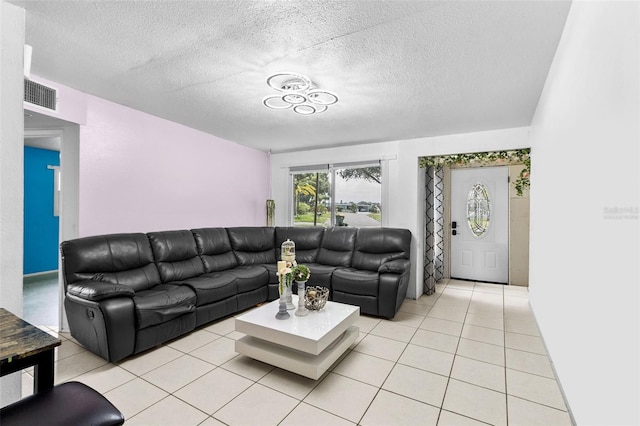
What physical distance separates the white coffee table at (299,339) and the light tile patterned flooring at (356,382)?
0.12 meters

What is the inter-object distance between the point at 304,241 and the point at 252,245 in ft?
2.81

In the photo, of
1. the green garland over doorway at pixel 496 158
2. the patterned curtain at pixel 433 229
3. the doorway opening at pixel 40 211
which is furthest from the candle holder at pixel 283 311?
the doorway opening at pixel 40 211

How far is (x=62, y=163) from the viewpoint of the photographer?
3125 mm

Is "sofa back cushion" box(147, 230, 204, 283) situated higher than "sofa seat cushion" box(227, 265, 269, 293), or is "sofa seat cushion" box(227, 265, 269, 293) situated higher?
"sofa back cushion" box(147, 230, 204, 283)

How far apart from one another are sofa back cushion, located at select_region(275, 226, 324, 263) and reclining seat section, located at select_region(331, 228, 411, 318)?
70cm

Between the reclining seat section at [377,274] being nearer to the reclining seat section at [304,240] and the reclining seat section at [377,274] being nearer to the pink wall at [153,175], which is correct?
the reclining seat section at [304,240]

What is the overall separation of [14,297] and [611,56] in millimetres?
3516

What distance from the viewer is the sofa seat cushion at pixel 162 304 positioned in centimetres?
257

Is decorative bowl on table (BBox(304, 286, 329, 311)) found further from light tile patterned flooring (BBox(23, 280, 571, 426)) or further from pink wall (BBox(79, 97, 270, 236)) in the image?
pink wall (BBox(79, 97, 270, 236))

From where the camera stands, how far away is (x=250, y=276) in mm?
3766

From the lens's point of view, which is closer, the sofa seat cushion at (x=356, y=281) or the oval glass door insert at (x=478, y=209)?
the sofa seat cushion at (x=356, y=281)

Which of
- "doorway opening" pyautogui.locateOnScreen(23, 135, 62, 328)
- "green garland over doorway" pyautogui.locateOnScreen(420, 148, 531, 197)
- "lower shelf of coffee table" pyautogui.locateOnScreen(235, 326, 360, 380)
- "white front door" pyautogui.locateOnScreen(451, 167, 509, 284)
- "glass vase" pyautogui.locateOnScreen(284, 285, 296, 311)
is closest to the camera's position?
"lower shelf of coffee table" pyautogui.locateOnScreen(235, 326, 360, 380)

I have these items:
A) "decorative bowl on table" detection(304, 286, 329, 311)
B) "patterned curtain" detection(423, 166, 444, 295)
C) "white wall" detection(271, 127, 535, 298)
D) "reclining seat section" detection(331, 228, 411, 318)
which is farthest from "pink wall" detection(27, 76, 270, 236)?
"patterned curtain" detection(423, 166, 444, 295)

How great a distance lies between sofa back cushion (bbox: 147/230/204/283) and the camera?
3451mm
